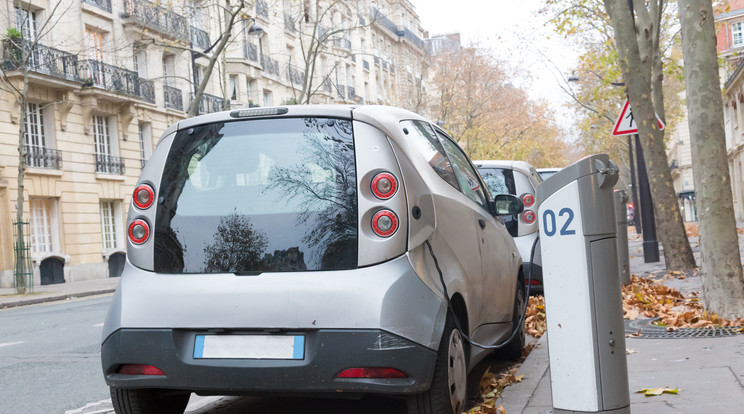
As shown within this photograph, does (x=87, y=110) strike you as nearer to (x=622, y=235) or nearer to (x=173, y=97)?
(x=173, y=97)

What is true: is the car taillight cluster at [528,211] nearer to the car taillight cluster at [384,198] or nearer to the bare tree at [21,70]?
the car taillight cluster at [384,198]

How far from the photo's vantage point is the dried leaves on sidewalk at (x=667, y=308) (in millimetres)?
6809

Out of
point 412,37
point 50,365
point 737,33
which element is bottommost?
point 50,365

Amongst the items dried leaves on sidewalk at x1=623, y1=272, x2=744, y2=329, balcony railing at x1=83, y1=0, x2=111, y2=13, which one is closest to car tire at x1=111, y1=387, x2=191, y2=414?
dried leaves on sidewalk at x1=623, y1=272, x2=744, y2=329

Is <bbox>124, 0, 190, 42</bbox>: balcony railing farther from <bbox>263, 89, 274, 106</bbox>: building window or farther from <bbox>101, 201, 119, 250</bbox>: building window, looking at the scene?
<bbox>263, 89, 274, 106</bbox>: building window

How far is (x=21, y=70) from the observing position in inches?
982

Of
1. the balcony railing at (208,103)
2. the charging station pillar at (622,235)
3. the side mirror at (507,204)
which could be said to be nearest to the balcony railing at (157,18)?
the balcony railing at (208,103)

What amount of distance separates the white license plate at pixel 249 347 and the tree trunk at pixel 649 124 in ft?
29.4

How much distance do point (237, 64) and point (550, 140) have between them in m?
33.0

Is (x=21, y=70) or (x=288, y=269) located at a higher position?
(x=21, y=70)

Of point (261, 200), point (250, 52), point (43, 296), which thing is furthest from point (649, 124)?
point (250, 52)

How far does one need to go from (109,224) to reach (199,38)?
10.4 metres

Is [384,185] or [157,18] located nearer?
[384,185]

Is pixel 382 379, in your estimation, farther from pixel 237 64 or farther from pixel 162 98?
pixel 237 64
